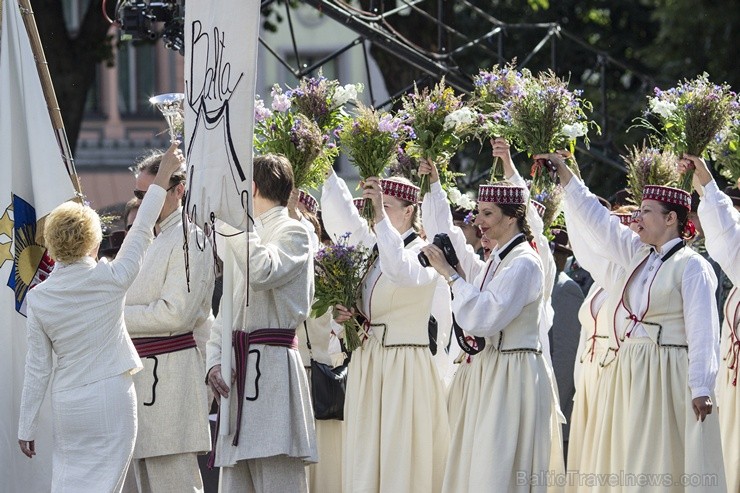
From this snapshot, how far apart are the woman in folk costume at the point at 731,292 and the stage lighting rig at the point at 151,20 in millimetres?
4359

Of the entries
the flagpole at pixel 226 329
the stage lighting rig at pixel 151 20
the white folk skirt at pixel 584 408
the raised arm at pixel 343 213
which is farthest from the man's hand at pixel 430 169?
the stage lighting rig at pixel 151 20

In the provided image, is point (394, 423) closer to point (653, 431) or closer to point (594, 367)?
point (594, 367)

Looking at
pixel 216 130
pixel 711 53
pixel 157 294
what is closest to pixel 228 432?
pixel 157 294

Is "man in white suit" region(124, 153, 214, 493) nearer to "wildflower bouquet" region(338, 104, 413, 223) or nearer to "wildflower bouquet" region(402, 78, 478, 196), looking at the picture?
"wildflower bouquet" region(338, 104, 413, 223)

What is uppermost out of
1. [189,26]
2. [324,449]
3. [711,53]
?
[711,53]

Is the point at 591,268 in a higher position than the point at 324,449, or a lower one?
higher

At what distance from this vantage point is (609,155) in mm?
13023

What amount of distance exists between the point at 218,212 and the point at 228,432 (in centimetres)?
110

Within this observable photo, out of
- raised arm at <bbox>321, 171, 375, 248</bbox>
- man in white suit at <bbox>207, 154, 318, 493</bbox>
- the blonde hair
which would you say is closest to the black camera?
man in white suit at <bbox>207, 154, 318, 493</bbox>

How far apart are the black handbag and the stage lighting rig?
3183mm

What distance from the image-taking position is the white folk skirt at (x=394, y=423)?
8.06m

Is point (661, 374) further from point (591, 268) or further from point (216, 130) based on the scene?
point (216, 130)

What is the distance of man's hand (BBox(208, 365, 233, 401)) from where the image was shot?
6.79m

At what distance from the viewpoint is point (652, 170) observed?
7934mm
